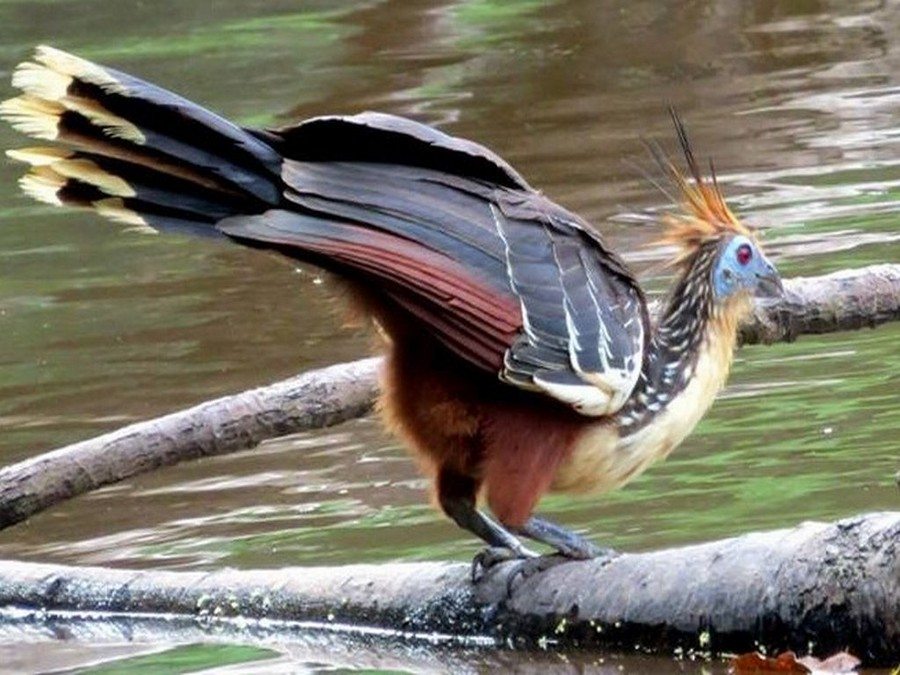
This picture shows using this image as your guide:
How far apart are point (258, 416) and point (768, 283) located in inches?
52.9

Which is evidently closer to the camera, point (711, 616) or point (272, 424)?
point (711, 616)

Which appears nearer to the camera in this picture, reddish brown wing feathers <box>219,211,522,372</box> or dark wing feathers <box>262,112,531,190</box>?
reddish brown wing feathers <box>219,211,522,372</box>

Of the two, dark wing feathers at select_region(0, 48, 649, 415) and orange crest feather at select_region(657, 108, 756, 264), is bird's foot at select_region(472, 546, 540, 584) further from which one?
orange crest feather at select_region(657, 108, 756, 264)

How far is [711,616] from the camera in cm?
486

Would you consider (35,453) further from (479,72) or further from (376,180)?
(479,72)

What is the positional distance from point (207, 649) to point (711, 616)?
139cm

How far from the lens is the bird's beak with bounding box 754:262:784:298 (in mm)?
5801

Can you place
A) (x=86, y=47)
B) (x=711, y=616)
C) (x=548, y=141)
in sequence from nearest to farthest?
(x=711, y=616) < (x=548, y=141) < (x=86, y=47)

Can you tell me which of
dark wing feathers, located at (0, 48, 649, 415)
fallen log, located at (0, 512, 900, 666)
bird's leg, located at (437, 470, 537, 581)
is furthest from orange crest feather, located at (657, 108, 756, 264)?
fallen log, located at (0, 512, 900, 666)

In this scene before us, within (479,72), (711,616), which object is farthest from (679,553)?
(479,72)

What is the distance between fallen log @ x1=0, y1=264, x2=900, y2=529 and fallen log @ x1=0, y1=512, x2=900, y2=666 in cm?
24

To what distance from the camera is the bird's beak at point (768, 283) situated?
5801 millimetres

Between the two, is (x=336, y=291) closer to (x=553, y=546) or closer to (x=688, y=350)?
(x=553, y=546)

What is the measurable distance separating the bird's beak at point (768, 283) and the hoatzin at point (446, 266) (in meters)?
0.23
